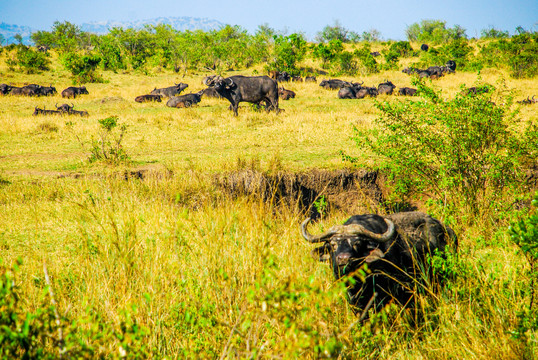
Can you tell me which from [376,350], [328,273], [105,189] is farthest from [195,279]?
[105,189]

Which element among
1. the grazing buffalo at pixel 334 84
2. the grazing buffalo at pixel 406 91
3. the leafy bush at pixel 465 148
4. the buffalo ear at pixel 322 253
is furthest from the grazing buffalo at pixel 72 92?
the buffalo ear at pixel 322 253

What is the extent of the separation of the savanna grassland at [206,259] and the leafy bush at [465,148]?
0.43m

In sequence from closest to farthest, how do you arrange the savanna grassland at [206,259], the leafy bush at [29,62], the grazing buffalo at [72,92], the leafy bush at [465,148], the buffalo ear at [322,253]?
1. the savanna grassland at [206,259]
2. the buffalo ear at [322,253]
3. the leafy bush at [465,148]
4. the grazing buffalo at [72,92]
5. the leafy bush at [29,62]

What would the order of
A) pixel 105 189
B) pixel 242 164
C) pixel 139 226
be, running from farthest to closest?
pixel 242 164 < pixel 105 189 < pixel 139 226

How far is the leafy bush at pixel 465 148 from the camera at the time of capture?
6.30 m

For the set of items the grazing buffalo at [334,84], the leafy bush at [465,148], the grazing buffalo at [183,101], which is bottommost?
the leafy bush at [465,148]

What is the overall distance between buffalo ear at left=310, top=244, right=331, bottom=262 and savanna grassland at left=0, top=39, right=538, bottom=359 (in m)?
0.24

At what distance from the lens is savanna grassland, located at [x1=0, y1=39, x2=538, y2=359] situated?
273 centimetres

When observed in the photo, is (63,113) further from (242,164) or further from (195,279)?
(195,279)

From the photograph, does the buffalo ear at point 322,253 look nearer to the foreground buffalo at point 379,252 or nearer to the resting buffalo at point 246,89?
the foreground buffalo at point 379,252

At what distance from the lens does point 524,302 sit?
357 cm

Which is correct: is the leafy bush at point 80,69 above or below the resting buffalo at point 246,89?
above

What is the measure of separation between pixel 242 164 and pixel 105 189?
3011 millimetres

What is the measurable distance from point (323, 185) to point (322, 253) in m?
4.68
